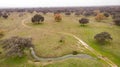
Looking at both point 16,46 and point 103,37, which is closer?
point 16,46

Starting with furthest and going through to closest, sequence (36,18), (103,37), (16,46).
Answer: (36,18) → (103,37) → (16,46)

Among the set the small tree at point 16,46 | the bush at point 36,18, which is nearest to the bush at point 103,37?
the small tree at point 16,46

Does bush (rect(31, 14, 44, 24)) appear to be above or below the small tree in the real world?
above

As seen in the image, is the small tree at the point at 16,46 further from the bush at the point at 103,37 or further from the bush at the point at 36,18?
the bush at the point at 36,18

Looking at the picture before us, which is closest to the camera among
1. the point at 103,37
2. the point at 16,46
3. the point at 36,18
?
the point at 16,46

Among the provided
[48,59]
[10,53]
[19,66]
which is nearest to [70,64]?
[48,59]

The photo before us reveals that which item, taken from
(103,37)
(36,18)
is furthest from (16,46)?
(36,18)

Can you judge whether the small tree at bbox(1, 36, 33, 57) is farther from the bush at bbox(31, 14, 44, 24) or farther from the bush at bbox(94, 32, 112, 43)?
the bush at bbox(31, 14, 44, 24)

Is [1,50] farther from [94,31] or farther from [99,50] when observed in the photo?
[94,31]

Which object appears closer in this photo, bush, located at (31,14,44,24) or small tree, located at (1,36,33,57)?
Answer: small tree, located at (1,36,33,57)

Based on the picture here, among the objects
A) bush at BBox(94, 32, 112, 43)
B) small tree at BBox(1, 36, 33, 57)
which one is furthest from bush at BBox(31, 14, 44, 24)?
bush at BBox(94, 32, 112, 43)

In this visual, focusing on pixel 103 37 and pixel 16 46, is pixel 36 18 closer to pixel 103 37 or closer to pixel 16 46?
pixel 103 37
